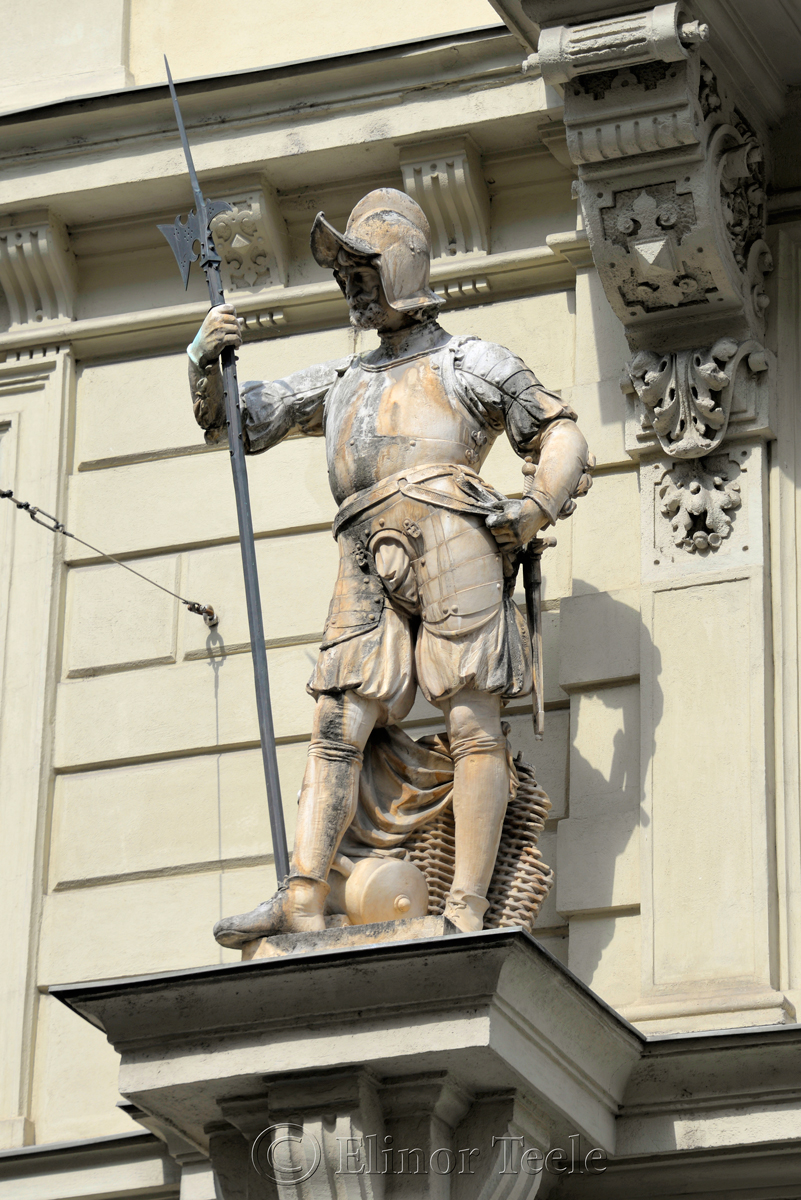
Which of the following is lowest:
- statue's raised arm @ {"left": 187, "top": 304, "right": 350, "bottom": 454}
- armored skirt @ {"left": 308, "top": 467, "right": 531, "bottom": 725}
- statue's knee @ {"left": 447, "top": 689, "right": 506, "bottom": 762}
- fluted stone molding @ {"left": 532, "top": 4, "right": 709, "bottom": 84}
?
statue's knee @ {"left": 447, "top": 689, "right": 506, "bottom": 762}

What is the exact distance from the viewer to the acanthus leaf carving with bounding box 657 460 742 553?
21.5 ft

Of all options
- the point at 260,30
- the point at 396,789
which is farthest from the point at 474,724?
the point at 260,30

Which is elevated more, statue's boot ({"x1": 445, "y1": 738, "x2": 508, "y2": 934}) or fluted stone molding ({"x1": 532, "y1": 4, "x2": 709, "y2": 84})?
fluted stone molding ({"x1": 532, "y1": 4, "x2": 709, "y2": 84})

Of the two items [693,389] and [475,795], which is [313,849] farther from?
[693,389]

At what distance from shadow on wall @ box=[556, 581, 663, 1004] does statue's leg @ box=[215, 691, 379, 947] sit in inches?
27.4

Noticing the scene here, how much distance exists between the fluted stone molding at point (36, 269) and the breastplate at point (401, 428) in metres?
1.64

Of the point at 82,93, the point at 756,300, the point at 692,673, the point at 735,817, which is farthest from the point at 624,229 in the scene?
the point at 82,93

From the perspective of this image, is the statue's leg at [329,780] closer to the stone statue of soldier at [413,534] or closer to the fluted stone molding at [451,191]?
the stone statue of soldier at [413,534]

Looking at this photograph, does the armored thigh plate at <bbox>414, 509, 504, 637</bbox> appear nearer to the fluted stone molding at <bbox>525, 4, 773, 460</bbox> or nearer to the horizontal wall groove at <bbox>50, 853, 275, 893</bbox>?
the fluted stone molding at <bbox>525, 4, 773, 460</bbox>

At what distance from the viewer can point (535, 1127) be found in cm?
565

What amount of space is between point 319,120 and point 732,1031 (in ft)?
10.3

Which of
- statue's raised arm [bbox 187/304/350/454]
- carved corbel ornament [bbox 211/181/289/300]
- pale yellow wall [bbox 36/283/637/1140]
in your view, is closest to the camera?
statue's raised arm [bbox 187/304/350/454]

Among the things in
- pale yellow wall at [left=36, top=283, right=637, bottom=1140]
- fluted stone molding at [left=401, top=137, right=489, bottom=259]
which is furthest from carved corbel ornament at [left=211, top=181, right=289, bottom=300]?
fluted stone molding at [left=401, top=137, right=489, bottom=259]

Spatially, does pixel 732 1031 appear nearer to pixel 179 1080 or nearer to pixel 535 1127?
pixel 535 1127
